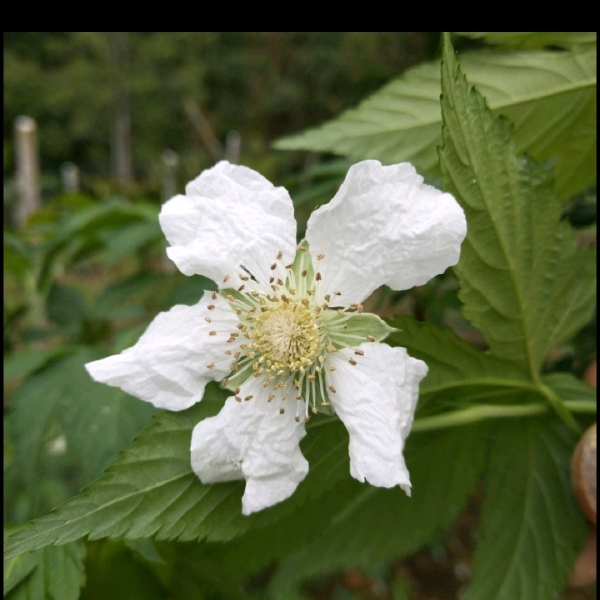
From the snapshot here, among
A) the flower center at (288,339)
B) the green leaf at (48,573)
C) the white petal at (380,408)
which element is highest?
the flower center at (288,339)

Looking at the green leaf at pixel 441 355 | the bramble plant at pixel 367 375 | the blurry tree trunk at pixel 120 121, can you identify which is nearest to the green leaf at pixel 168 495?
the bramble plant at pixel 367 375

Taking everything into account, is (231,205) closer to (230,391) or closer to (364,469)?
(230,391)

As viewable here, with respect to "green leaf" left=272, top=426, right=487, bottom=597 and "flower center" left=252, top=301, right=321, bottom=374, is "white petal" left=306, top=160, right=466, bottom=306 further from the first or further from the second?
"green leaf" left=272, top=426, right=487, bottom=597

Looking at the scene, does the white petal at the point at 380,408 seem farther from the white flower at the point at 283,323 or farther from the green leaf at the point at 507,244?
the green leaf at the point at 507,244

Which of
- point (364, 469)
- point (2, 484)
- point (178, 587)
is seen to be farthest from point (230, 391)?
point (2, 484)

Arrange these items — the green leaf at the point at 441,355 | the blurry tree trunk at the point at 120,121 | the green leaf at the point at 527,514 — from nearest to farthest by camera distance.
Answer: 1. the green leaf at the point at 441,355
2. the green leaf at the point at 527,514
3. the blurry tree trunk at the point at 120,121
